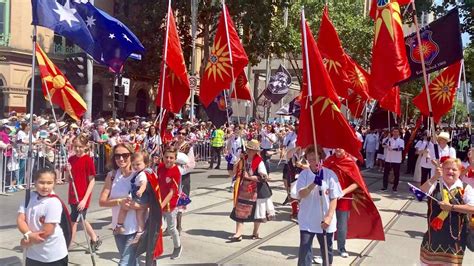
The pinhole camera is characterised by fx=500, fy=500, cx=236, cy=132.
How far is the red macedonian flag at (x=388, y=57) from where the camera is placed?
576 cm

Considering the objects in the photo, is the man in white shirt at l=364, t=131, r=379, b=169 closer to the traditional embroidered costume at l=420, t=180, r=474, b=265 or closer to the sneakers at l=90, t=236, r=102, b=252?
the sneakers at l=90, t=236, r=102, b=252

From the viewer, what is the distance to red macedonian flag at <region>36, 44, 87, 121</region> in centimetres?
668

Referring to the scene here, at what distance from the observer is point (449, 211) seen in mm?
4750

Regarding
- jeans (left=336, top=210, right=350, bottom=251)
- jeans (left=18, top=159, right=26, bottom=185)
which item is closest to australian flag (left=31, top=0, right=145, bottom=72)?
jeans (left=336, top=210, right=350, bottom=251)

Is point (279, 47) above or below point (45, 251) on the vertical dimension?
above

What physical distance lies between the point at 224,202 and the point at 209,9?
18847mm

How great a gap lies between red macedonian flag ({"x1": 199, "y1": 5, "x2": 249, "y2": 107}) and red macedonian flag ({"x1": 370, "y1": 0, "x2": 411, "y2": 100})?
3.37 metres

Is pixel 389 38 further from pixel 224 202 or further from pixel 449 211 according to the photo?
pixel 224 202

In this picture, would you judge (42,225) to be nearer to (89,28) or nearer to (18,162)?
(89,28)

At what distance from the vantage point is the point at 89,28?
7609 mm

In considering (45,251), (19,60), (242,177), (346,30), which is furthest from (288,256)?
(346,30)

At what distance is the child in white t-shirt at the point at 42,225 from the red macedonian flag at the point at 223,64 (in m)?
4.80

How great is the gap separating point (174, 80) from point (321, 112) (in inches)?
141

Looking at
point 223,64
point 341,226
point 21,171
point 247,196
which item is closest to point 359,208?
point 341,226
